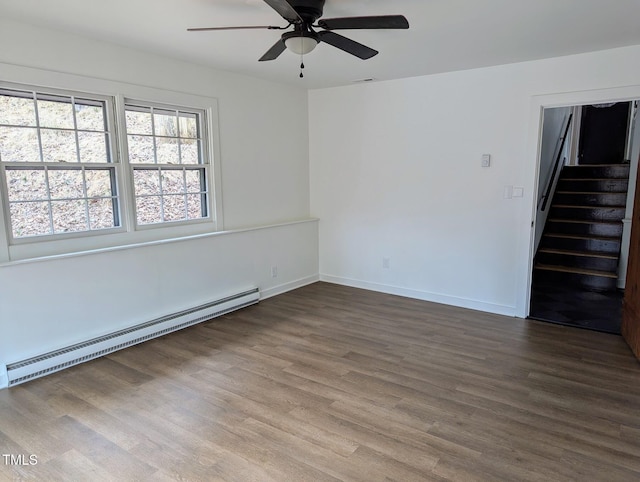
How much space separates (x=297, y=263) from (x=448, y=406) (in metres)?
3.04

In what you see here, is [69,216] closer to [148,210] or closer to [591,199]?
[148,210]

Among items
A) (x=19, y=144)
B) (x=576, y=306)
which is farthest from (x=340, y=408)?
(x=576, y=306)

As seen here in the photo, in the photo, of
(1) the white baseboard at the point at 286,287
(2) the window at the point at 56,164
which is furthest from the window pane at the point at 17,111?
(1) the white baseboard at the point at 286,287

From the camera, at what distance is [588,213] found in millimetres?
5750

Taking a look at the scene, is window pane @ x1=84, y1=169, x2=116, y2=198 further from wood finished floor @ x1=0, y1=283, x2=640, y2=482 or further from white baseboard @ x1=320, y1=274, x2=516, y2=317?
white baseboard @ x1=320, y1=274, x2=516, y2=317

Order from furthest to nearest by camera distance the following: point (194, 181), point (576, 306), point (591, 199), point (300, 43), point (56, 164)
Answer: point (591, 199) < point (576, 306) < point (194, 181) < point (56, 164) < point (300, 43)

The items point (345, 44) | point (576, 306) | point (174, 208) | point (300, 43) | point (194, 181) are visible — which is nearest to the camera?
point (300, 43)

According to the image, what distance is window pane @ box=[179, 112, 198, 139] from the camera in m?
3.98

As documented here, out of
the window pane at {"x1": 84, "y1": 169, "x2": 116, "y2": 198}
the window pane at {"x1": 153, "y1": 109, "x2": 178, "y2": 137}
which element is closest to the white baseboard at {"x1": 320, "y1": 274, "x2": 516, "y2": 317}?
the window pane at {"x1": 153, "y1": 109, "x2": 178, "y2": 137}

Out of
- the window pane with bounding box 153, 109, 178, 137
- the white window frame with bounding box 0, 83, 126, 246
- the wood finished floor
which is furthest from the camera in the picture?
the window pane with bounding box 153, 109, 178, 137

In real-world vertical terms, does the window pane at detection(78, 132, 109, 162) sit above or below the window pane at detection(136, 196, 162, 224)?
above

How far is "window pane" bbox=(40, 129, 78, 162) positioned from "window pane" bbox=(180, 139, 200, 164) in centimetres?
99

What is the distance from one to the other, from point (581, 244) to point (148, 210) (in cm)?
543

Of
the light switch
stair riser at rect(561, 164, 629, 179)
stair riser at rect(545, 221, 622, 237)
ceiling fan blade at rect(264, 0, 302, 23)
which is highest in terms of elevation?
ceiling fan blade at rect(264, 0, 302, 23)
